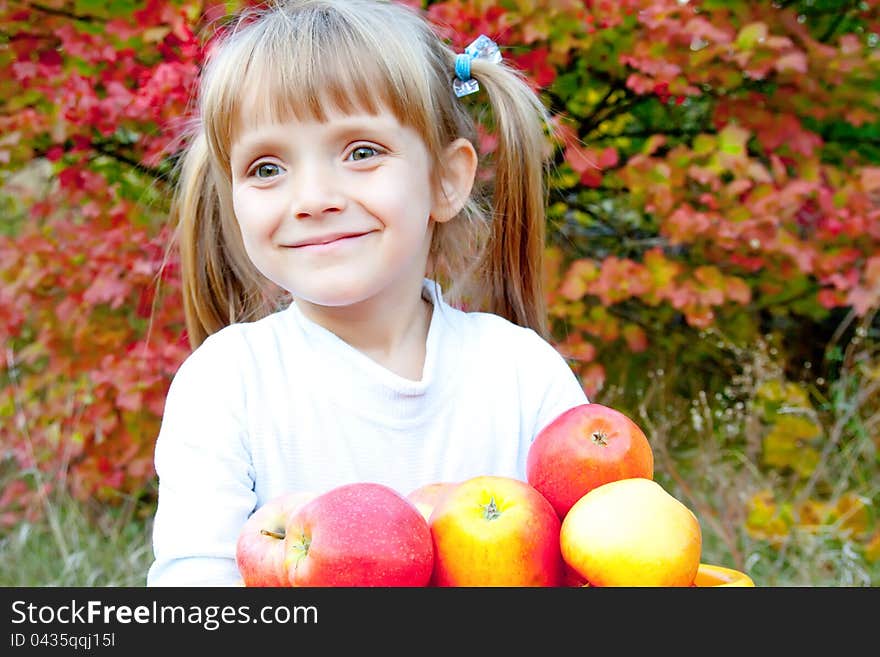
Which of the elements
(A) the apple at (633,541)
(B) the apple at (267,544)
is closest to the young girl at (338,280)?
(B) the apple at (267,544)

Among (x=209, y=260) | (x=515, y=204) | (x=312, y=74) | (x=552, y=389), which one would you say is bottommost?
(x=552, y=389)

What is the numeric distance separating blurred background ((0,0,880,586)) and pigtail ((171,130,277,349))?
1.43ft

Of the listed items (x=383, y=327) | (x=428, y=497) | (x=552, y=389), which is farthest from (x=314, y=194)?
(x=552, y=389)

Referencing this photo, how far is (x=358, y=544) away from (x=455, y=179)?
2.75 ft

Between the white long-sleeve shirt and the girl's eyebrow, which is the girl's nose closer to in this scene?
the girl's eyebrow

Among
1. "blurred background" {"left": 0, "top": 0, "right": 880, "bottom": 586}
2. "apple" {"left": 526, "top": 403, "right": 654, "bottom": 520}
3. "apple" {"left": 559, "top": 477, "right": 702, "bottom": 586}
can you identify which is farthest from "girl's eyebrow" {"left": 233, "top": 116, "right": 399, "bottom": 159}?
"blurred background" {"left": 0, "top": 0, "right": 880, "bottom": 586}

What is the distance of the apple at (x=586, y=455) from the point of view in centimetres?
126

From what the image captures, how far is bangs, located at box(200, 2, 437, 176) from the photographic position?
147 centimetres

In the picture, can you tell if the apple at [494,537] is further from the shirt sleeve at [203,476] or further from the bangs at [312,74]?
the bangs at [312,74]

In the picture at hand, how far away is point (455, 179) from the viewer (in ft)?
5.76

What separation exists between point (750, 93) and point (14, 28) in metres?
2.09

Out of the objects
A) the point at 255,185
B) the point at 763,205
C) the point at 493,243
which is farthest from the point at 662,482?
the point at 255,185

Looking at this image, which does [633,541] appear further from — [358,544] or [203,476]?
[203,476]
